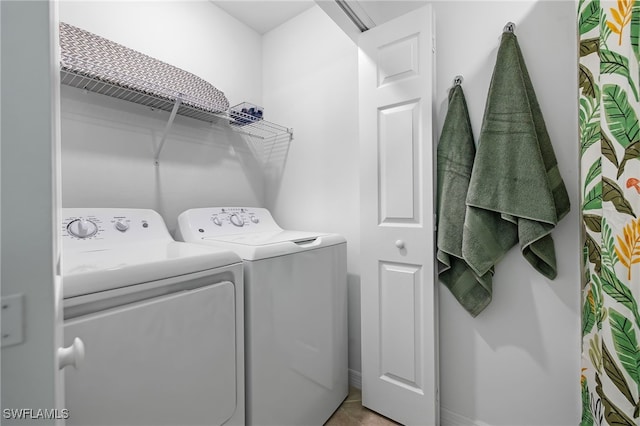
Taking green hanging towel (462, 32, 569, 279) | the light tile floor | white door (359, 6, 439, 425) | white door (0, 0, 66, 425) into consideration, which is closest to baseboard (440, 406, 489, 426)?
white door (359, 6, 439, 425)

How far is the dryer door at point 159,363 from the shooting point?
67 centimetres

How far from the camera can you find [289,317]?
3.92 feet

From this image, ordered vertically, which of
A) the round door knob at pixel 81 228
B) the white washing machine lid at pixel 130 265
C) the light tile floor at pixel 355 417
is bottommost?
the light tile floor at pixel 355 417

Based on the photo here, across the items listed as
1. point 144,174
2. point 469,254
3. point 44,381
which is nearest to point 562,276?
point 469,254

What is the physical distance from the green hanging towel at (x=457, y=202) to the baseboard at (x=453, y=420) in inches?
21.0

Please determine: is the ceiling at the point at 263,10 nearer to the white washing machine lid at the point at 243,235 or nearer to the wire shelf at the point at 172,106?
the wire shelf at the point at 172,106

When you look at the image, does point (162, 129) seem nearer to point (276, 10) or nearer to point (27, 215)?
point (276, 10)

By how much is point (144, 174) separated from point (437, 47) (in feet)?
5.60

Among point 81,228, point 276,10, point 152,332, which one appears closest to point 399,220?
point 152,332

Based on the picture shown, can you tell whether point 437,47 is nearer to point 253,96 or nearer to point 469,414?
point 253,96

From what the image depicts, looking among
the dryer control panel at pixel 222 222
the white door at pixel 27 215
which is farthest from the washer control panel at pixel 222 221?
the white door at pixel 27 215

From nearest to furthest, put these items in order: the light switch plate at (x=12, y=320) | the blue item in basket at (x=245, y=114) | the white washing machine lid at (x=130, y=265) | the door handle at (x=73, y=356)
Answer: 1. the light switch plate at (x=12, y=320)
2. the door handle at (x=73, y=356)
3. the white washing machine lid at (x=130, y=265)
4. the blue item in basket at (x=245, y=114)

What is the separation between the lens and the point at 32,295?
366 millimetres

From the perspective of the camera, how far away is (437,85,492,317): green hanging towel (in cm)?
125
